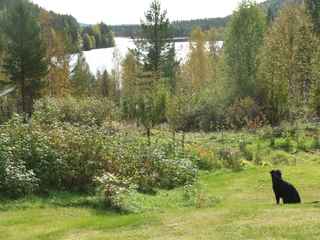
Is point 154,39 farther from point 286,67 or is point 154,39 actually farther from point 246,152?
point 246,152

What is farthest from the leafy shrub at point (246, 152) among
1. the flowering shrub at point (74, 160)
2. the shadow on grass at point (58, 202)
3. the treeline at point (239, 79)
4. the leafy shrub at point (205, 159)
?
the shadow on grass at point (58, 202)

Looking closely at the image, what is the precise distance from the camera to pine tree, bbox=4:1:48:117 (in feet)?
110

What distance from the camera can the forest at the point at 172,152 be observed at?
8.63m

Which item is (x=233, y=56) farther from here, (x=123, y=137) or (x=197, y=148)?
(x=123, y=137)

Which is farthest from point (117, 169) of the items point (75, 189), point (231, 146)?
point (231, 146)

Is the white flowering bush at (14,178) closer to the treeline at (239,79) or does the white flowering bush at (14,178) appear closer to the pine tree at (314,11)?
the treeline at (239,79)

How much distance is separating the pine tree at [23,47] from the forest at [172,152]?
0.07 metres

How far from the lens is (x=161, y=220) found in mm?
8609

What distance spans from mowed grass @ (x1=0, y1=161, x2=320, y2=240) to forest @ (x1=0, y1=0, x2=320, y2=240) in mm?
24

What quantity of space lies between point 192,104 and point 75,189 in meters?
22.3

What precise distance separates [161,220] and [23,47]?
2746 cm

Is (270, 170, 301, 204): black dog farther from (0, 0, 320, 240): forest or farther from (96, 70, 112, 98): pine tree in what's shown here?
(96, 70, 112, 98): pine tree

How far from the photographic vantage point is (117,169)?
501 inches

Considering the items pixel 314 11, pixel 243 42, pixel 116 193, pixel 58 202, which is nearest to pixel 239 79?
pixel 243 42
